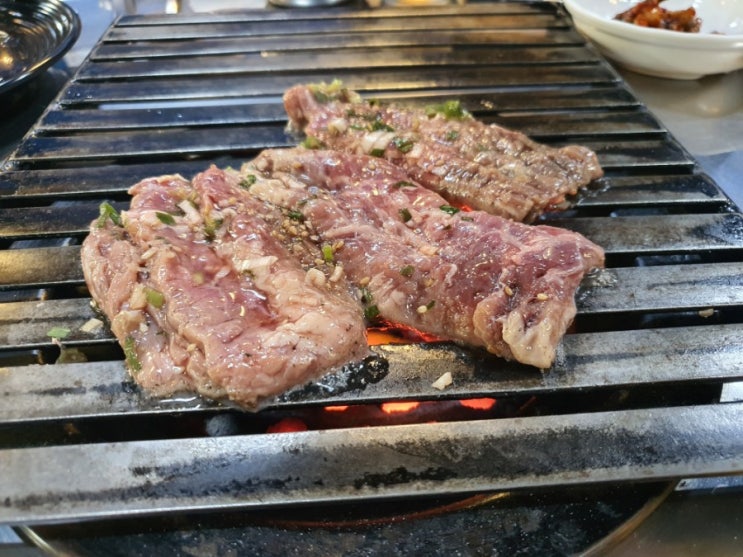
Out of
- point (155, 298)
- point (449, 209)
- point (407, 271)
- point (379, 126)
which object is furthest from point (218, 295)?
point (379, 126)

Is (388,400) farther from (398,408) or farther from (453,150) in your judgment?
(453,150)

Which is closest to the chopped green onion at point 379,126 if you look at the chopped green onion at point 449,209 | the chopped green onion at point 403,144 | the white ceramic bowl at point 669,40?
the chopped green onion at point 403,144

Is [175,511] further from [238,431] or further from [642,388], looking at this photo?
[642,388]

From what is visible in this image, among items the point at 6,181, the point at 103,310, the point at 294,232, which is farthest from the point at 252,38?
the point at 103,310

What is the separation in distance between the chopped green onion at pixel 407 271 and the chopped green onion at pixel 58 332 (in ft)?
4.63

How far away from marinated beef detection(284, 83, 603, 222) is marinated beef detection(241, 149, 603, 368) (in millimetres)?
232

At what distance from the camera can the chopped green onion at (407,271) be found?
2.55m

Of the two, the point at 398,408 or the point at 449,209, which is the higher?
the point at 449,209

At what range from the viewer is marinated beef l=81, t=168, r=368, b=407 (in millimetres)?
2205

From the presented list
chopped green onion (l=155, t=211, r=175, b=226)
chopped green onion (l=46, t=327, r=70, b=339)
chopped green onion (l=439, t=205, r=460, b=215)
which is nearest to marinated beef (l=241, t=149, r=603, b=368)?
chopped green onion (l=439, t=205, r=460, b=215)

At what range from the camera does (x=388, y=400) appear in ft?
7.32

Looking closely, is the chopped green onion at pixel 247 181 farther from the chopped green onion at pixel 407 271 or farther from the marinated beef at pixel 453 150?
the chopped green onion at pixel 407 271

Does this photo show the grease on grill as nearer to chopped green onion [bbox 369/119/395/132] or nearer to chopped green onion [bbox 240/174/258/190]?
chopped green onion [bbox 240/174/258/190]

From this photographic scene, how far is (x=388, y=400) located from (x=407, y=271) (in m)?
0.58
